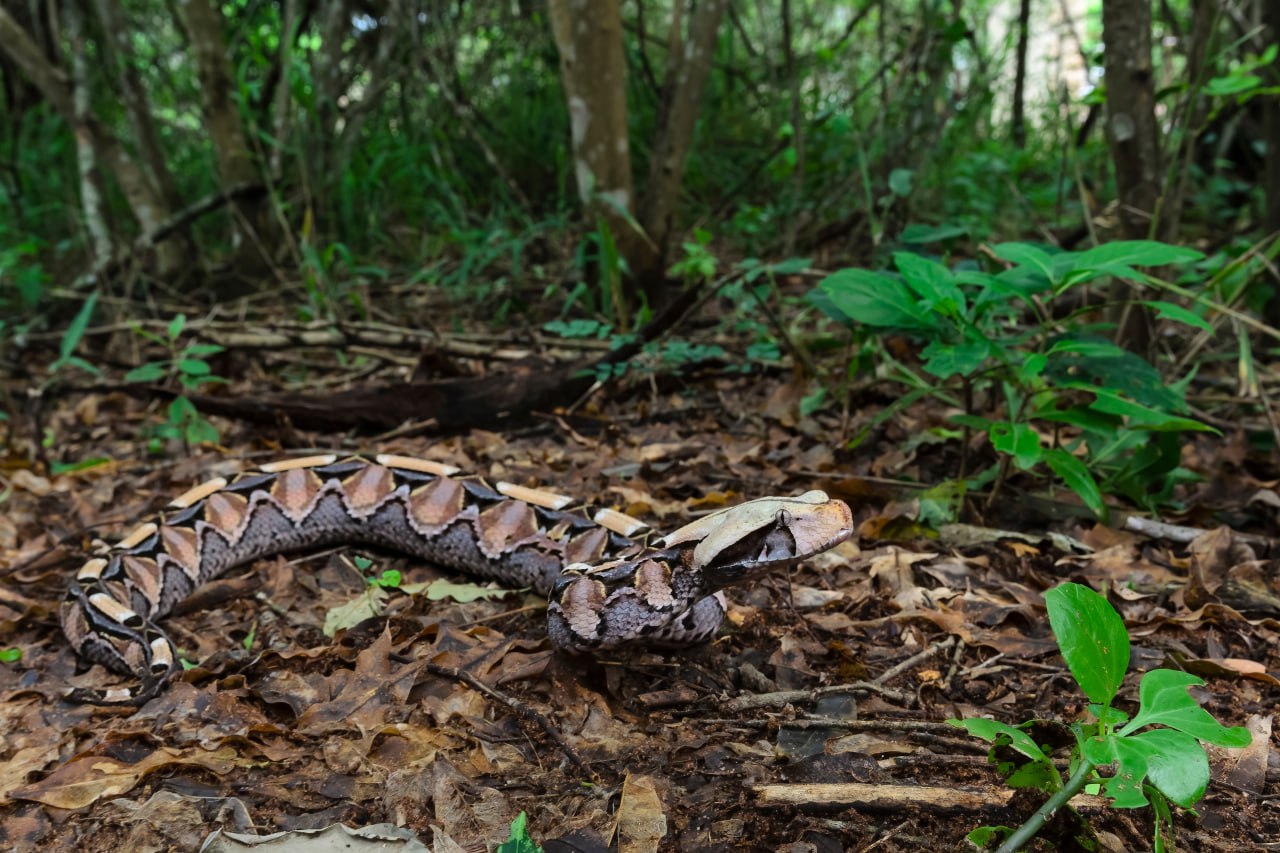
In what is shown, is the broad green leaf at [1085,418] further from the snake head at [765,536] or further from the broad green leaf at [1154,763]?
the broad green leaf at [1154,763]

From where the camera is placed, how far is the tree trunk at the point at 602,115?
7.18 meters

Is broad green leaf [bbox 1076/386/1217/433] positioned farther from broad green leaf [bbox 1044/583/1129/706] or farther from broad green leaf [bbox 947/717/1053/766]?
broad green leaf [bbox 947/717/1053/766]

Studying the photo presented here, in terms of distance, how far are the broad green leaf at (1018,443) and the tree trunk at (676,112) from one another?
4.32m

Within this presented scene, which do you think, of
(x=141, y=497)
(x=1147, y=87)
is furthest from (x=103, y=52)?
(x=1147, y=87)

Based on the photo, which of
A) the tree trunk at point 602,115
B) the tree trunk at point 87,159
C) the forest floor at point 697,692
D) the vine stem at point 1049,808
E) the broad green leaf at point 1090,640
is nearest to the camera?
the vine stem at point 1049,808

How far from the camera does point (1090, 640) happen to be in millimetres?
2416

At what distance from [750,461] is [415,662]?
2622 mm

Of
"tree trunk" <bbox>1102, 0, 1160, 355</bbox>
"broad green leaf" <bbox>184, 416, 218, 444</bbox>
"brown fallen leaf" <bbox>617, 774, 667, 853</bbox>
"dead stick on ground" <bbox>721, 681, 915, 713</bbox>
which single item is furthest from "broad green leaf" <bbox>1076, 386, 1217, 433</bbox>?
"broad green leaf" <bbox>184, 416, 218, 444</bbox>

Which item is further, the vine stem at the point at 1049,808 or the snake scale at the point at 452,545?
the snake scale at the point at 452,545

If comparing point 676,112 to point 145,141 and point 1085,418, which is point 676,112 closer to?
point 1085,418

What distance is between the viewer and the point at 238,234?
1036 cm

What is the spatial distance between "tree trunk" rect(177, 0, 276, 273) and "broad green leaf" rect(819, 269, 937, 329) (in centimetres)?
700

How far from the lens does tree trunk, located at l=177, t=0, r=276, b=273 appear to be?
9.12 metres

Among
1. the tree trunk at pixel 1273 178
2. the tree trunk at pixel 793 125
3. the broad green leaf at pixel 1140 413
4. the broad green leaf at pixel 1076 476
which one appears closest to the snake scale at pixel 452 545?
the broad green leaf at pixel 1076 476
